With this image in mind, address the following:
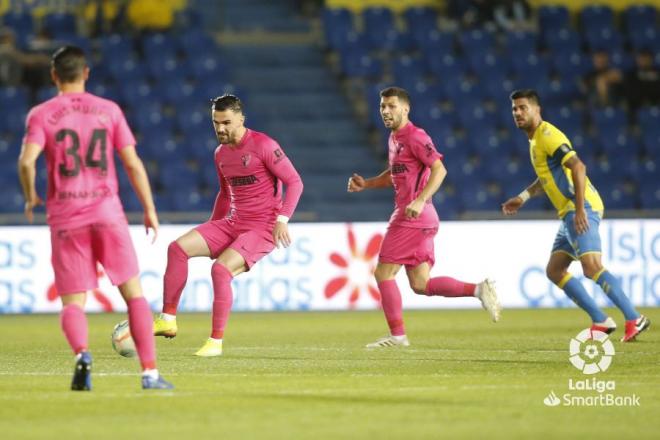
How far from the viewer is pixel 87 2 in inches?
953

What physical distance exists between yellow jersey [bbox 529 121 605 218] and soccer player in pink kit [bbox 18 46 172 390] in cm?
484

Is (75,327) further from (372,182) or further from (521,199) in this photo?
(521,199)

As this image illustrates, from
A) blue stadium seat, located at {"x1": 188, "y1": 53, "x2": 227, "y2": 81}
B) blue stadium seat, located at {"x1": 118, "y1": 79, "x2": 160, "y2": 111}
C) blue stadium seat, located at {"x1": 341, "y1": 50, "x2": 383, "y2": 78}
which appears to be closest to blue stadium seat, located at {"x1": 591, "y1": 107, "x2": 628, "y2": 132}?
blue stadium seat, located at {"x1": 341, "y1": 50, "x2": 383, "y2": 78}

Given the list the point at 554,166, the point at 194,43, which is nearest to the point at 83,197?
the point at 554,166

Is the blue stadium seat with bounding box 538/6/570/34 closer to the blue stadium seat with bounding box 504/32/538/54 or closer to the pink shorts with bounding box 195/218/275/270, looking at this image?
the blue stadium seat with bounding box 504/32/538/54

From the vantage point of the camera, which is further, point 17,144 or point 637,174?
point 637,174

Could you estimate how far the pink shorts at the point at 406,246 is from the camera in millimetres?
11922

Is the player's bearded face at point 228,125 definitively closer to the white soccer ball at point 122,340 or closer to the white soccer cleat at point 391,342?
the white soccer ball at point 122,340

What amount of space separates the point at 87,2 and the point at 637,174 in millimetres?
9711

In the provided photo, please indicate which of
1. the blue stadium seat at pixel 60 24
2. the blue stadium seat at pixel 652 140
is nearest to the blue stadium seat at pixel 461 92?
the blue stadium seat at pixel 652 140

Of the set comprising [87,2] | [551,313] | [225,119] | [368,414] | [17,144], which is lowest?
[368,414]

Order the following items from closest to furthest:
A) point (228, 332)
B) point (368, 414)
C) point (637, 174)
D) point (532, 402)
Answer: point (368, 414) → point (532, 402) → point (228, 332) → point (637, 174)

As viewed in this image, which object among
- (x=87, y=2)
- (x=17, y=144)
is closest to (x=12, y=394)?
(x=17, y=144)

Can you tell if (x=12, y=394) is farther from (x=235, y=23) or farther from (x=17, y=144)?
(x=235, y=23)
